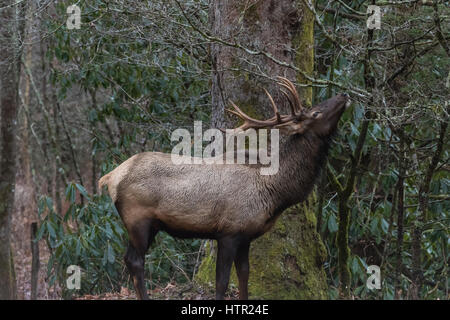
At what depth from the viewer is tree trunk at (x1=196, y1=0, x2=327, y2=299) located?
7367 millimetres

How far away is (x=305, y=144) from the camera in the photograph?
22.9 feet

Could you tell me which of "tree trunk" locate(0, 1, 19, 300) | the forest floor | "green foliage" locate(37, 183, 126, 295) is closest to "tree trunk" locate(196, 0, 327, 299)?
the forest floor

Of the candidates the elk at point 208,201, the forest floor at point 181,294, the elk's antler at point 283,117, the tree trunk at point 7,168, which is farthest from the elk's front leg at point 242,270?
the tree trunk at point 7,168

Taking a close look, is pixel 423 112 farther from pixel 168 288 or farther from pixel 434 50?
pixel 168 288

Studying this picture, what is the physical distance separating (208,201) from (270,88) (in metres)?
1.85

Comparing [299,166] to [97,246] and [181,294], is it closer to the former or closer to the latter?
[181,294]

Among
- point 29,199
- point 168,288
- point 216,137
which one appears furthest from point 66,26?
point 29,199

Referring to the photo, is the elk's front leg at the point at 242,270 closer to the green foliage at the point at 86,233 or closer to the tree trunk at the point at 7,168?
the green foliage at the point at 86,233

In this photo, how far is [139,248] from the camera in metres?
6.50

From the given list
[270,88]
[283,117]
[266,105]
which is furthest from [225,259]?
[270,88]

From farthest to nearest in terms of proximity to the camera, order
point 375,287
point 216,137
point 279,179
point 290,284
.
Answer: point 375,287 < point 216,137 < point 290,284 < point 279,179

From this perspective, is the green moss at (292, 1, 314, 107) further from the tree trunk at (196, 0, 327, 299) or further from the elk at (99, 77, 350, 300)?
the elk at (99, 77, 350, 300)

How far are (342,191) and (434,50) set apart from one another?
2361mm

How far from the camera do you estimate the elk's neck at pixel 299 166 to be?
6.82 meters
